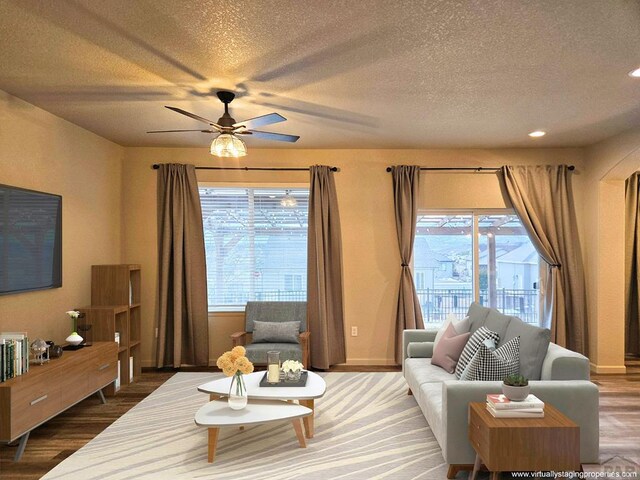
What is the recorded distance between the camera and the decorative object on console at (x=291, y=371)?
3.53m

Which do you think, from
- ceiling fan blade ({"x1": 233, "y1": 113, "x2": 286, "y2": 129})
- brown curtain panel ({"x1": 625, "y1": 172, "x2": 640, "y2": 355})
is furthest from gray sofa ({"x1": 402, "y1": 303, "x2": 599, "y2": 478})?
brown curtain panel ({"x1": 625, "y1": 172, "x2": 640, "y2": 355})

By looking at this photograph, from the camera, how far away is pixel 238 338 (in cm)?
489

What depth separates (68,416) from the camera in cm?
388

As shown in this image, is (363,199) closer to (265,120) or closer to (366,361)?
(366,361)

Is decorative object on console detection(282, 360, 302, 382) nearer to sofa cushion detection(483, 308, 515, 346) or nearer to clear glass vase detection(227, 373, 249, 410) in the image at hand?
clear glass vase detection(227, 373, 249, 410)

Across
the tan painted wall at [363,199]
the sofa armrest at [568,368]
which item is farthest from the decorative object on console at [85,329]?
the sofa armrest at [568,368]

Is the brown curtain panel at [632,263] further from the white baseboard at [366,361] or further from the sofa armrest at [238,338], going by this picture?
the sofa armrest at [238,338]

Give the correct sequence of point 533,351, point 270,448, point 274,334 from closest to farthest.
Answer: point 533,351
point 270,448
point 274,334

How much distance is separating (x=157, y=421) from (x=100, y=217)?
2462 mm

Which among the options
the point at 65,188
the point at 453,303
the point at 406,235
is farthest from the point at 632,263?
the point at 65,188

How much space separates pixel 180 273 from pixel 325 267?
170cm

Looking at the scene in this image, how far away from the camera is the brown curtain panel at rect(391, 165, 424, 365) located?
543 cm

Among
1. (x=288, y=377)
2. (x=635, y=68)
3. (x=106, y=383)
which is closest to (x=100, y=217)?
(x=106, y=383)

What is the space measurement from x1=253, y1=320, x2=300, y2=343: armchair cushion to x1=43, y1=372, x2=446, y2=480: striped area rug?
99 centimetres
